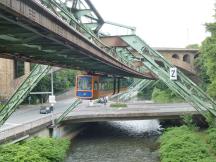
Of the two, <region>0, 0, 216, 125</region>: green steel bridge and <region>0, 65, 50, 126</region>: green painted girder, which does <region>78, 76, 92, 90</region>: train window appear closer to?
<region>0, 65, 50, 126</region>: green painted girder

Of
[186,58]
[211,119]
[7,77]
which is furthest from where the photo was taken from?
[186,58]

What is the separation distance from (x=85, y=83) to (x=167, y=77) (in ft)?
25.6

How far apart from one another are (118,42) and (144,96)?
78456mm

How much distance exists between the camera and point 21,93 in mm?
30422

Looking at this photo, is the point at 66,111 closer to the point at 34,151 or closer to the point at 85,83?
the point at 85,83

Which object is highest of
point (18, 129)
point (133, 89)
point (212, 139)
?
point (133, 89)

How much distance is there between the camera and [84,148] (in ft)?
123

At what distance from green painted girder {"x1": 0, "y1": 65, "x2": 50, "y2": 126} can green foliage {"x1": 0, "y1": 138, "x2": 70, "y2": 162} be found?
2.92m

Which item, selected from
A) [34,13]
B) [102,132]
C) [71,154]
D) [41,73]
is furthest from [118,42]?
[102,132]

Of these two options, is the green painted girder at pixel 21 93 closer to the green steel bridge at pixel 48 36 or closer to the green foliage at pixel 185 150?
the green steel bridge at pixel 48 36

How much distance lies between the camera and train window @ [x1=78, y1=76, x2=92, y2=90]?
32.0 meters

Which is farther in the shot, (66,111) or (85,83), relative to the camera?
(66,111)

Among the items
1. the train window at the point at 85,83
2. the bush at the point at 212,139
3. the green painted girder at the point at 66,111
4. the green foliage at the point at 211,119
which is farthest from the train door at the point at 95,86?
the green foliage at the point at 211,119

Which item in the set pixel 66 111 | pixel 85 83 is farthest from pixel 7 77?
pixel 85 83
